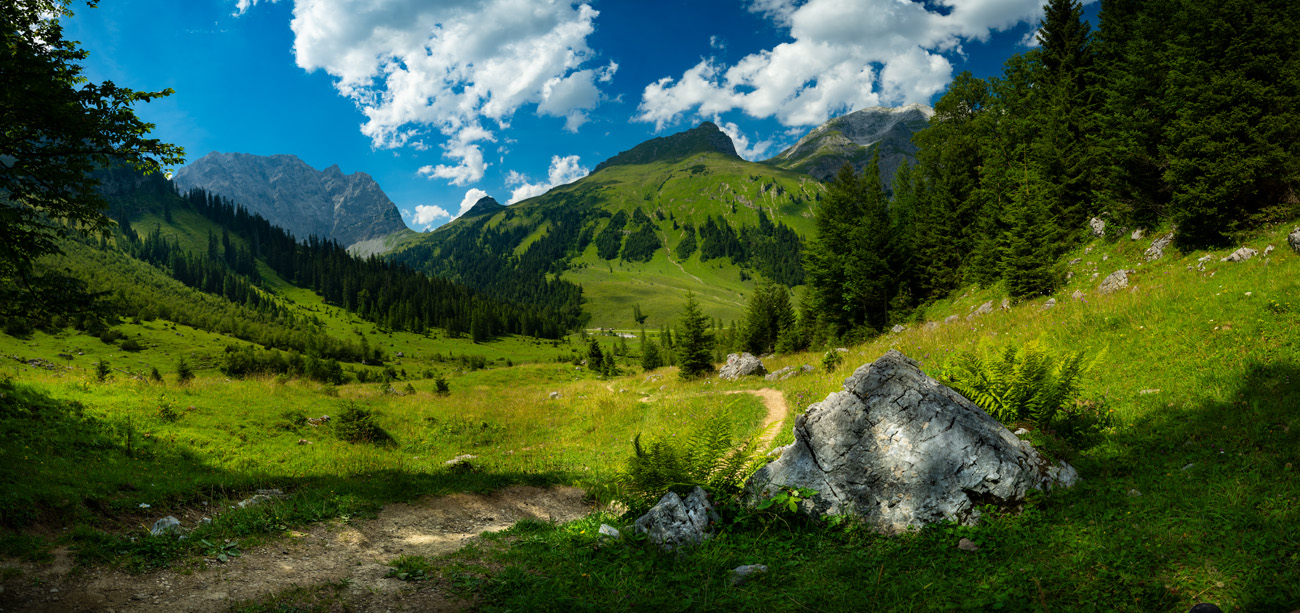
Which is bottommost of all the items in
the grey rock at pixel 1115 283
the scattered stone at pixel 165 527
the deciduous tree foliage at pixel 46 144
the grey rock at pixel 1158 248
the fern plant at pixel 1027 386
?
the scattered stone at pixel 165 527

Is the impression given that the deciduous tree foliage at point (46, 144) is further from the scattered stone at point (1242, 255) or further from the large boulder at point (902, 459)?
the scattered stone at point (1242, 255)

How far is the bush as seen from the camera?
1781 centimetres

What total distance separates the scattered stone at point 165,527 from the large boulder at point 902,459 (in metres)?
9.48

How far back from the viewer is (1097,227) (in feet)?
81.7

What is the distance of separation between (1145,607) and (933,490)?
260 centimetres

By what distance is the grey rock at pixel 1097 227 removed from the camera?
80.2 feet

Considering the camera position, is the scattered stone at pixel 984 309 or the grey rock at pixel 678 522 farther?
the scattered stone at pixel 984 309

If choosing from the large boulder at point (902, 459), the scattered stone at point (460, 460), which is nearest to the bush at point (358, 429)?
the scattered stone at point (460, 460)

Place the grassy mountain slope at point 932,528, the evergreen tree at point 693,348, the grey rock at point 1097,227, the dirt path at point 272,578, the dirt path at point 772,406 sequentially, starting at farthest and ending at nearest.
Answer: the evergreen tree at point 693,348, the grey rock at point 1097,227, the dirt path at point 772,406, the dirt path at point 272,578, the grassy mountain slope at point 932,528

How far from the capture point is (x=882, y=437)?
7625mm

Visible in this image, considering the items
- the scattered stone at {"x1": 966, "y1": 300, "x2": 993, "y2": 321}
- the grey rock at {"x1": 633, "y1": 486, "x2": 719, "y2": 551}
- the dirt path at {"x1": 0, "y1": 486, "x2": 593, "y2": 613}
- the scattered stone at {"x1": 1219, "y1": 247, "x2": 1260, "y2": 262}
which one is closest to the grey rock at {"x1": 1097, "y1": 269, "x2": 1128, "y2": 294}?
the scattered stone at {"x1": 1219, "y1": 247, "x2": 1260, "y2": 262}

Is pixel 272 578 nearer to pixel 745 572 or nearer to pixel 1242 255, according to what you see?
pixel 745 572

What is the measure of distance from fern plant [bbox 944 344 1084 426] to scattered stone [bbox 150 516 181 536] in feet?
47.3

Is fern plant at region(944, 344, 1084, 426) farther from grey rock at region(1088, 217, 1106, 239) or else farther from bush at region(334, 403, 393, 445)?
grey rock at region(1088, 217, 1106, 239)
